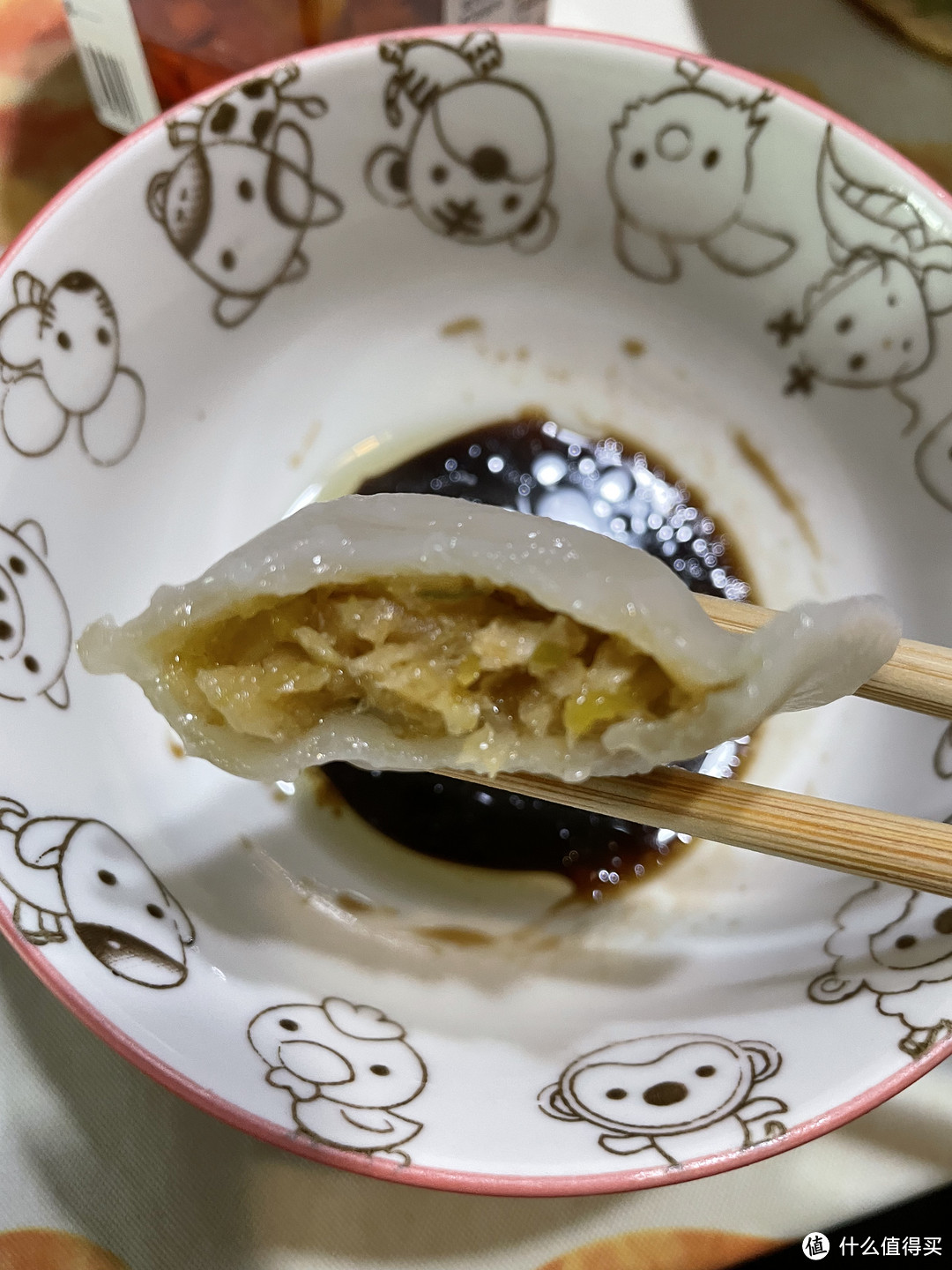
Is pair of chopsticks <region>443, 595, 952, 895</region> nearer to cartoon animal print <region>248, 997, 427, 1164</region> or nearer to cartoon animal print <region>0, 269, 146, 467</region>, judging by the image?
cartoon animal print <region>248, 997, 427, 1164</region>

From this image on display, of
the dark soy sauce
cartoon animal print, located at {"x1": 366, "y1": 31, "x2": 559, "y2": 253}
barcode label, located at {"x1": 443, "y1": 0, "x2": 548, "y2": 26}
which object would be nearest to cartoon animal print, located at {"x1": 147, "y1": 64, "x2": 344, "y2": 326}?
cartoon animal print, located at {"x1": 366, "y1": 31, "x2": 559, "y2": 253}

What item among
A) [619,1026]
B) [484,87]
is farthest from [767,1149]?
[484,87]

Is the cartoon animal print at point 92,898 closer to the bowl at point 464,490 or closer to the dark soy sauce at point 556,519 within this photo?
the bowl at point 464,490

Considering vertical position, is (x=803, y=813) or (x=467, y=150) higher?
(x=467, y=150)

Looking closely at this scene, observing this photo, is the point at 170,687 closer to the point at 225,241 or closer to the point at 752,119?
the point at 225,241

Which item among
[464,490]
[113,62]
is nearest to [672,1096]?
[464,490]

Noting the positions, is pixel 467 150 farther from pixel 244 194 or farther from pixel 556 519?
pixel 556 519
